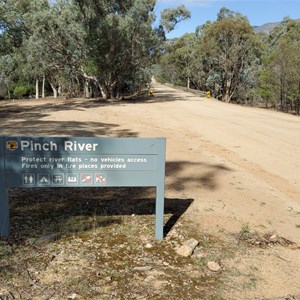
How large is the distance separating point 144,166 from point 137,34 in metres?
26.4

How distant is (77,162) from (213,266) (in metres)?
1.78

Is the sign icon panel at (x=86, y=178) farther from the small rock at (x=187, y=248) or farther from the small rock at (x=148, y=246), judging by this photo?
the small rock at (x=187, y=248)

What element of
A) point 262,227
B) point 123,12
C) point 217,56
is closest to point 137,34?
point 123,12

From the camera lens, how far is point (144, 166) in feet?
14.1

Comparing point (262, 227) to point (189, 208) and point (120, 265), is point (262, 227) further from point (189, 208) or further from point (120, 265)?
point (120, 265)

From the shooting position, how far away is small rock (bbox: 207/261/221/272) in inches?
148

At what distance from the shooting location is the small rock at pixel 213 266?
3.77 metres

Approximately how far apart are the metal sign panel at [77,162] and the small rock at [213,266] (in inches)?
42.8

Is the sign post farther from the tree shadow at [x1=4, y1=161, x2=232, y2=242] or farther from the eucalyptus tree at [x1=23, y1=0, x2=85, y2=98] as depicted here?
the eucalyptus tree at [x1=23, y1=0, x2=85, y2=98]

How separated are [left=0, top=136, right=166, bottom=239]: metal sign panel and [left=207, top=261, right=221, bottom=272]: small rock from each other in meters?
1.09

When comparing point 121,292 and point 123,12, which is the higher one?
point 123,12

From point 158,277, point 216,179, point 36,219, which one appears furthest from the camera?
point 216,179

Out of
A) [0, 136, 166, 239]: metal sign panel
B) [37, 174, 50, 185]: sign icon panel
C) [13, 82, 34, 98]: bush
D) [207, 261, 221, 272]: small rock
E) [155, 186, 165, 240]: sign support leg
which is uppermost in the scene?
[0, 136, 166, 239]: metal sign panel

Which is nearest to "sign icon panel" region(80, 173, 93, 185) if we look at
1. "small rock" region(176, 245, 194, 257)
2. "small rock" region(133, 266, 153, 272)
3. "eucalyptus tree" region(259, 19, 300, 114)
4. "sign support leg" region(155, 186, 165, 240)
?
Result: "sign support leg" region(155, 186, 165, 240)
